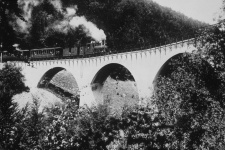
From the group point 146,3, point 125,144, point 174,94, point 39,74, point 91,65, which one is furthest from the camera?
point 146,3

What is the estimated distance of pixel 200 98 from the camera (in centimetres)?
1630

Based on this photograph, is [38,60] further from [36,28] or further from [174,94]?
[174,94]

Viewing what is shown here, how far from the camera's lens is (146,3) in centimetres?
4762

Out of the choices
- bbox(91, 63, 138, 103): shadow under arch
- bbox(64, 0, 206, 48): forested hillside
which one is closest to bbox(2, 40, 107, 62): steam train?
bbox(91, 63, 138, 103): shadow under arch

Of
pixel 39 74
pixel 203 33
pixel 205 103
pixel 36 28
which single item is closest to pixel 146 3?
pixel 36 28

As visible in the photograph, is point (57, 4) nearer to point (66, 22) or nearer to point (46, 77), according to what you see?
point (66, 22)

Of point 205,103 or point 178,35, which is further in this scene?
point 178,35

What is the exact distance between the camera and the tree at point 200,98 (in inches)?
564

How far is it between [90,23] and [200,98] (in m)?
33.0

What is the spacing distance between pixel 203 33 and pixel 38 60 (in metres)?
27.2

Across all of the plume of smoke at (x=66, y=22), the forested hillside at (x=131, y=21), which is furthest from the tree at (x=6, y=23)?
the plume of smoke at (x=66, y=22)

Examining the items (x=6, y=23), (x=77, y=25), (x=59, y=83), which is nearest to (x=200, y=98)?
(x=6, y=23)

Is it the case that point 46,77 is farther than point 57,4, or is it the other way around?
point 57,4

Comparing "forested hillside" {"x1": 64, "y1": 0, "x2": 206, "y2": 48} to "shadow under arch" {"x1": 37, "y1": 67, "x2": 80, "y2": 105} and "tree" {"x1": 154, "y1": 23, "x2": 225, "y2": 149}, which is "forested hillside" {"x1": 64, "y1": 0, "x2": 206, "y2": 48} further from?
"tree" {"x1": 154, "y1": 23, "x2": 225, "y2": 149}
